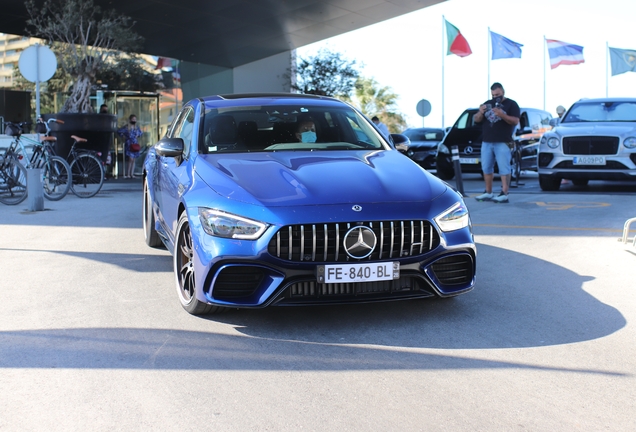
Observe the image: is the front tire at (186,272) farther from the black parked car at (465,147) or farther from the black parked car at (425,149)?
the black parked car at (425,149)

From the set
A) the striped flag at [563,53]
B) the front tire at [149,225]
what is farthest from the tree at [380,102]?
the front tire at [149,225]

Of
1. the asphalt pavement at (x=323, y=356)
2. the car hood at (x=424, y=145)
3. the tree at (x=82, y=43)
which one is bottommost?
the asphalt pavement at (x=323, y=356)

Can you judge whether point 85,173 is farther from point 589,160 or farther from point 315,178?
point 315,178

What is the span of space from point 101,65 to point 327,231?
15.5 m

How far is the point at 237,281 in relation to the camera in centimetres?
456

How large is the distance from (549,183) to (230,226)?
1162 centimetres

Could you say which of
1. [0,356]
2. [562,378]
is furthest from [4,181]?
[562,378]

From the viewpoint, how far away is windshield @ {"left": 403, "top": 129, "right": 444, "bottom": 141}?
75.1 feet

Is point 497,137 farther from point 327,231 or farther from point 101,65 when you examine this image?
point 101,65

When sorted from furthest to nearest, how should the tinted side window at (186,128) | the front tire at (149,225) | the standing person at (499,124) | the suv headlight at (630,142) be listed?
1. the suv headlight at (630,142)
2. the standing person at (499,124)
3. the front tire at (149,225)
4. the tinted side window at (186,128)

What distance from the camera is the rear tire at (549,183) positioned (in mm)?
14914

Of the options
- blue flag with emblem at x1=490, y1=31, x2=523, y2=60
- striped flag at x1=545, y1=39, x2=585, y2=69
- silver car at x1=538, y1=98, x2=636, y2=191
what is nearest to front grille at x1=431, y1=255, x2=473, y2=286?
silver car at x1=538, y1=98, x2=636, y2=191

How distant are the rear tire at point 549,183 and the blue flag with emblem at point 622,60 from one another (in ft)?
80.4

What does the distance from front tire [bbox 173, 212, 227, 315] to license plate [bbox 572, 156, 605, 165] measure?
10607 millimetres
